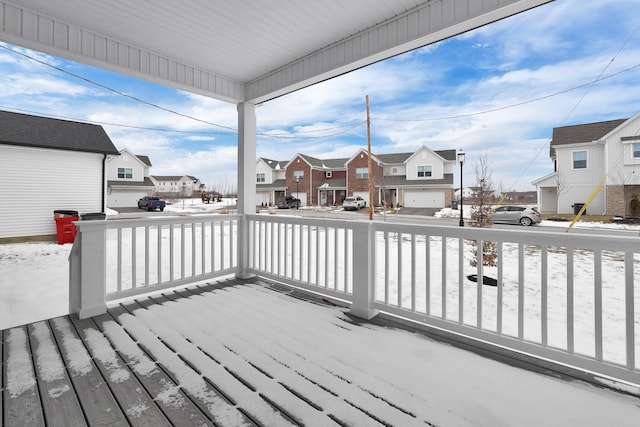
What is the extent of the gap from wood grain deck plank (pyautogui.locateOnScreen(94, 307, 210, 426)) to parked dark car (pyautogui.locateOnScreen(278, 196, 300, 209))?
124 inches

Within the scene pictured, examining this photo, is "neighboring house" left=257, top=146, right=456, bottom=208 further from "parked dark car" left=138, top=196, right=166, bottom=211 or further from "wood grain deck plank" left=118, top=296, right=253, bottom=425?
"wood grain deck plank" left=118, top=296, right=253, bottom=425

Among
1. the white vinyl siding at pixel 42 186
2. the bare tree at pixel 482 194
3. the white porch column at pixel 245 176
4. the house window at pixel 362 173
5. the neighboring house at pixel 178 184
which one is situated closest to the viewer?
the bare tree at pixel 482 194

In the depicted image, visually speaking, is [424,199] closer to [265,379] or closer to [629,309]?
[629,309]

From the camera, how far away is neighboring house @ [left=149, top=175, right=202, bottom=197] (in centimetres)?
477

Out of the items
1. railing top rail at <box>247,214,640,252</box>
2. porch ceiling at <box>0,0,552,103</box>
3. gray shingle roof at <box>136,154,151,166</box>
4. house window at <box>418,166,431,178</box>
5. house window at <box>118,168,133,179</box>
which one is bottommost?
railing top rail at <box>247,214,640,252</box>

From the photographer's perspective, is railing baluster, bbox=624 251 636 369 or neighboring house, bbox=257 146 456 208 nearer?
railing baluster, bbox=624 251 636 369

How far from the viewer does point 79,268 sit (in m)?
2.49

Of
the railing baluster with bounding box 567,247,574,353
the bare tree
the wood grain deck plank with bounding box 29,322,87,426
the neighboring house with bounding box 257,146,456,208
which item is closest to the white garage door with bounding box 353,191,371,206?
the neighboring house with bounding box 257,146,456,208

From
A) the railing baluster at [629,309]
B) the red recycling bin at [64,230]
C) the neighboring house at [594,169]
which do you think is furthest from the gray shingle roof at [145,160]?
→ the railing baluster at [629,309]

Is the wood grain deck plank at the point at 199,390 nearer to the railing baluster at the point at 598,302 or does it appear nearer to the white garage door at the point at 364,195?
the railing baluster at the point at 598,302

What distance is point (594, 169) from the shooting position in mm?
2240

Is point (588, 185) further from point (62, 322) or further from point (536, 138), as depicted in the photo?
point (62, 322)

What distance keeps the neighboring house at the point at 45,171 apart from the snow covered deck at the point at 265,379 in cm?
755

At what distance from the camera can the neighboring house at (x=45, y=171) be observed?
7449mm
